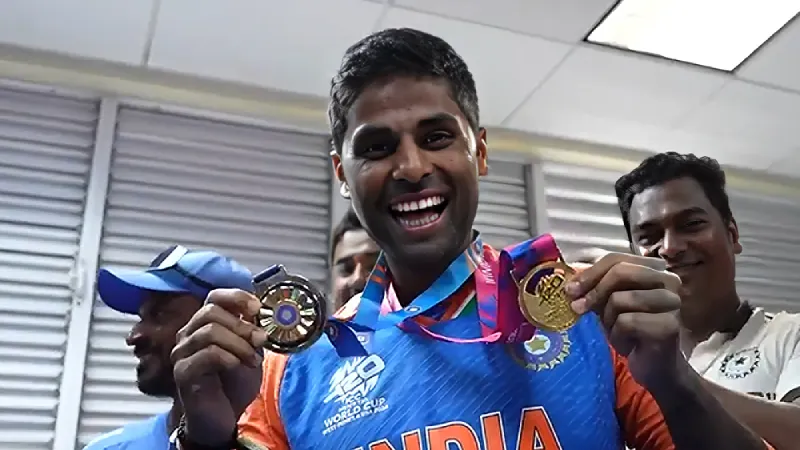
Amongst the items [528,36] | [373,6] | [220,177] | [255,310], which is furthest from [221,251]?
[255,310]

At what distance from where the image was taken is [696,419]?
0.80m

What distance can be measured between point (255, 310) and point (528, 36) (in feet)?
6.64

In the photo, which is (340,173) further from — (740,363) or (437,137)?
(740,363)

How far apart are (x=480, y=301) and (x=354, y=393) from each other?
19cm

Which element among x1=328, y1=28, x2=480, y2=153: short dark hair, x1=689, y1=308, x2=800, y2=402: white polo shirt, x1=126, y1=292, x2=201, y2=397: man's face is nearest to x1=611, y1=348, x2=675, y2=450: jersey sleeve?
x1=328, y1=28, x2=480, y2=153: short dark hair

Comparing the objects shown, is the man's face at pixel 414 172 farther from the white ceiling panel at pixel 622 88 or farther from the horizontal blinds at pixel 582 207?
the horizontal blinds at pixel 582 207

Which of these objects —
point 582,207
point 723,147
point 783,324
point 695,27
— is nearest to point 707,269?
point 783,324

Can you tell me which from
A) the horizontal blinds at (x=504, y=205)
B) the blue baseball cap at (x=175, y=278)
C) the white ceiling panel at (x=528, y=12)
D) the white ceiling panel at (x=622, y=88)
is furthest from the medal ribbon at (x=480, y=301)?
the horizontal blinds at (x=504, y=205)

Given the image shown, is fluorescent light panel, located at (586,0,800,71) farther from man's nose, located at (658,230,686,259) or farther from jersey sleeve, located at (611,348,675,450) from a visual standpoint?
jersey sleeve, located at (611,348,675,450)

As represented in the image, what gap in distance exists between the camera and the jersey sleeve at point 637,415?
85 cm

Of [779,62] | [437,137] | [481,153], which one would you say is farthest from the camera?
[779,62]

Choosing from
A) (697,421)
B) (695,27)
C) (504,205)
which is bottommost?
(697,421)

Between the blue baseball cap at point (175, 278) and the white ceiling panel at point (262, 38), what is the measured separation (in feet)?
3.17

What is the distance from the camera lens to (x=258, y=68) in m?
2.84
